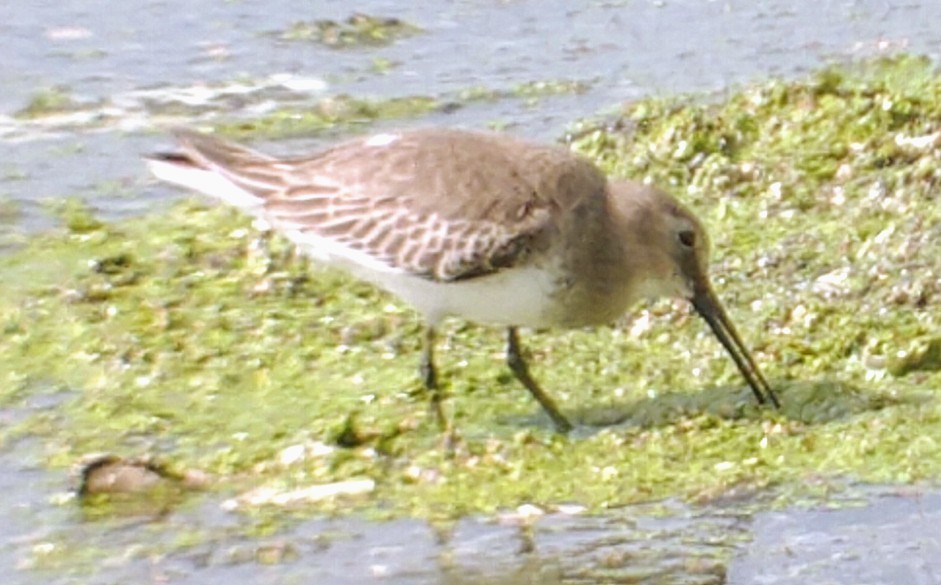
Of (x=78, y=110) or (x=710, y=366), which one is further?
(x=78, y=110)

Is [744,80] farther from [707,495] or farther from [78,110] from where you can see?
[707,495]

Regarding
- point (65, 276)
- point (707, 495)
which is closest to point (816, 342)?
point (707, 495)

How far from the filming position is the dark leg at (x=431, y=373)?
26.3 feet

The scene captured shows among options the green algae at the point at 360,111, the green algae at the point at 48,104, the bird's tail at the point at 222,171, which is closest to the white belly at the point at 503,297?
the bird's tail at the point at 222,171

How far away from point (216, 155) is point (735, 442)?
7.50ft

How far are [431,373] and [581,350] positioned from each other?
74 centimetres

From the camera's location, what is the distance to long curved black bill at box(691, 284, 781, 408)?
7.90 metres

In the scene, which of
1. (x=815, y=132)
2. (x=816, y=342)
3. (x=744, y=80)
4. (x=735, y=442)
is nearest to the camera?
(x=735, y=442)

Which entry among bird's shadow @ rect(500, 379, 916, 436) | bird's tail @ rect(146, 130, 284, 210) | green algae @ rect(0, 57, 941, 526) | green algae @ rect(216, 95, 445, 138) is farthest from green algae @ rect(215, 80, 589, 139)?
bird's shadow @ rect(500, 379, 916, 436)

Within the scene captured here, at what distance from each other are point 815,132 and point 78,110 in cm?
381

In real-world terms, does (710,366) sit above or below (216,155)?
below

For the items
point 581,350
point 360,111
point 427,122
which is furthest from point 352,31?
point 581,350

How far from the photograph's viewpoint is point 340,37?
12.7 meters

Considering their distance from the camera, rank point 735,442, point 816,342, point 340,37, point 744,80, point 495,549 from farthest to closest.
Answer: point 340,37, point 744,80, point 816,342, point 735,442, point 495,549
